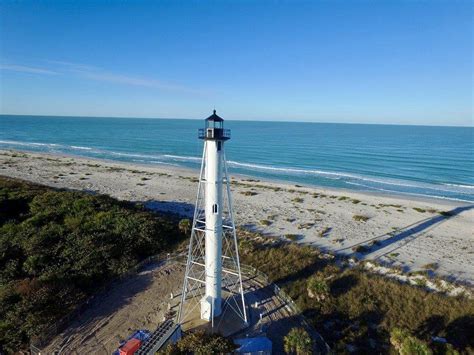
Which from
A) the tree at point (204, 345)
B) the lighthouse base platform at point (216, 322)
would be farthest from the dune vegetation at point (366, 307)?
the tree at point (204, 345)

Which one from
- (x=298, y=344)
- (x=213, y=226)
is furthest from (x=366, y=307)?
(x=213, y=226)

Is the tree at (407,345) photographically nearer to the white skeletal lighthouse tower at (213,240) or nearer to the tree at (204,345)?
the white skeletal lighthouse tower at (213,240)

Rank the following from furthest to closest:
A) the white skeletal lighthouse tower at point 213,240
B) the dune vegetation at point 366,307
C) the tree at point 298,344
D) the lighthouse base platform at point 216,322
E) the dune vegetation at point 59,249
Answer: the dune vegetation at point 59,249 < the dune vegetation at point 366,307 < the lighthouse base platform at point 216,322 < the white skeletal lighthouse tower at point 213,240 < the tree at point 298,344

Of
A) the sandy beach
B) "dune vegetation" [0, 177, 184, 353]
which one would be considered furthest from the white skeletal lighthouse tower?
the sandy beach

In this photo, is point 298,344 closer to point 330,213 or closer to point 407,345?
point 407,345

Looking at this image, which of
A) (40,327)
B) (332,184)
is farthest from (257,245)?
(332,184)

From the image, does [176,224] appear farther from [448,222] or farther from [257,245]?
[448,222]
